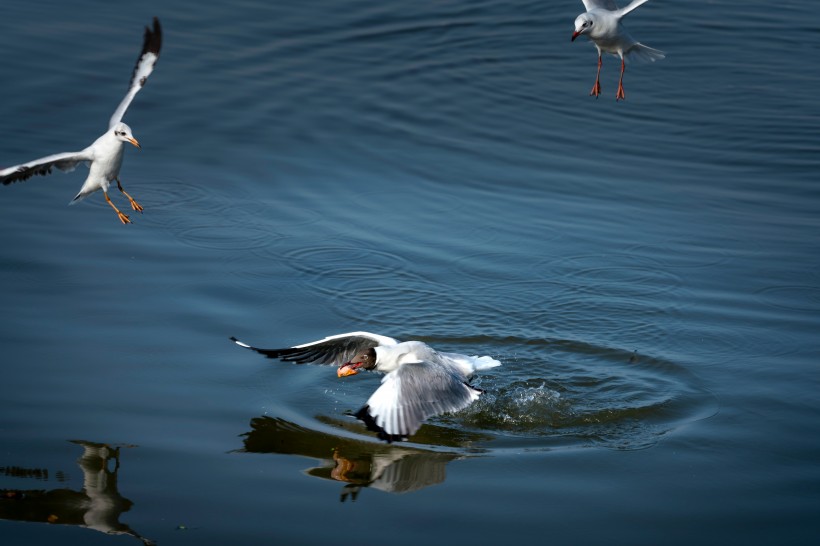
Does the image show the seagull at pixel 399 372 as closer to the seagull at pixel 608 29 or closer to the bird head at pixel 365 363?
the bird head at pixel 365 363

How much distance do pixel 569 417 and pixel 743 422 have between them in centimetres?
106

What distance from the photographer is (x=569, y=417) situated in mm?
6773

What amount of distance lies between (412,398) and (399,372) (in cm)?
18

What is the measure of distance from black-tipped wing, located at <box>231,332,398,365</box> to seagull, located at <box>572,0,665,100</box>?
11.5ft

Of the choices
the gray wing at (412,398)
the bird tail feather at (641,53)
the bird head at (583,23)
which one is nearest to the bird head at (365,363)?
the gray wing at (412,398)

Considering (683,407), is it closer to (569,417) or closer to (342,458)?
(569,417)

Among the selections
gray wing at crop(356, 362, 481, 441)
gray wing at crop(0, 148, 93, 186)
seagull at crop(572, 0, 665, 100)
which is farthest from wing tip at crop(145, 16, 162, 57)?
seagull at crop(572, 0, 665, 100)

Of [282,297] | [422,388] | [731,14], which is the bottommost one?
[422,388]

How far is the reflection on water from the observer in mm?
5305

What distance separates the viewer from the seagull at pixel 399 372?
6.01m

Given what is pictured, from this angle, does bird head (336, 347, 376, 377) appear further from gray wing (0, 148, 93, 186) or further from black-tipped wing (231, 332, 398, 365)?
gray wing (0, 148, 93, 186)

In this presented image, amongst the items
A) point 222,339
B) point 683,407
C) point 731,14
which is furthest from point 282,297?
point 731,14

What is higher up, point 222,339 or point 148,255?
point 148,255

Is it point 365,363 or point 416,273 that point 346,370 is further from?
point 416,273
